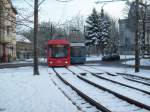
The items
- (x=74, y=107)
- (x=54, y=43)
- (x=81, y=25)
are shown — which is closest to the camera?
(x=74, y=107)

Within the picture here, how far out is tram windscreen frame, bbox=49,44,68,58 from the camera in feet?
157

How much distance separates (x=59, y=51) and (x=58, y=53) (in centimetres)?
26

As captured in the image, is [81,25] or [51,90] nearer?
[51,90]

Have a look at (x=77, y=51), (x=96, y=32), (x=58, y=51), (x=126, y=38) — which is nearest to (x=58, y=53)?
A: (x=58, y=51)

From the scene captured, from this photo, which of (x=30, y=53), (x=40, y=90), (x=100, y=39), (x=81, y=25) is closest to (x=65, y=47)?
(x=40, y=90)

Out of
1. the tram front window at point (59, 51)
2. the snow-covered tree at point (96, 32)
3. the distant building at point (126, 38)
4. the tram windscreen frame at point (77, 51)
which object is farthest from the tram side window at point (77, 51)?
the distant building at point (126, 38)

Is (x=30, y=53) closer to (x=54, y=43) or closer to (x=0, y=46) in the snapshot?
(x=0, y=46)

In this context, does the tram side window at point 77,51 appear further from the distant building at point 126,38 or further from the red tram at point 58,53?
the distant building at point 126,38

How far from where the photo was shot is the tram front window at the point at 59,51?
47938mm

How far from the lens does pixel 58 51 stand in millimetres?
48219

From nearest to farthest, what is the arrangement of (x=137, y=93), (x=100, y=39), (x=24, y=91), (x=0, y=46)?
(x=137, y=93), (x=24, y=91), (x=0, y=46), (x=100, y=39)

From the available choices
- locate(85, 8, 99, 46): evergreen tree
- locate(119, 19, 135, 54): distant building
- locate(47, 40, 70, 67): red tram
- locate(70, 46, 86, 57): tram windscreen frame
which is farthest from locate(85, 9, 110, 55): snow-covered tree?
locate(47, 40, 70, 67): red tram

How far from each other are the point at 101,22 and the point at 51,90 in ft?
291

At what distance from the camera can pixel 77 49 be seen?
183ft
